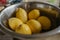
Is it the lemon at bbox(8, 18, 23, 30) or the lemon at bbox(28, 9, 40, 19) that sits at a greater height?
the lemon at bbox(28, 9, 40, 19)

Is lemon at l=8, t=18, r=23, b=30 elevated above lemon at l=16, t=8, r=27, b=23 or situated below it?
below

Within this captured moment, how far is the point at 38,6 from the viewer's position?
559 millimetres

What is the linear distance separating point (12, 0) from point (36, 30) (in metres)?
0.30

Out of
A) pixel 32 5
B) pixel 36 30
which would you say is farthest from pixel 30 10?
pixel 36 30

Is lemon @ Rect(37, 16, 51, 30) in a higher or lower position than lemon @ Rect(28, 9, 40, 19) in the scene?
lower

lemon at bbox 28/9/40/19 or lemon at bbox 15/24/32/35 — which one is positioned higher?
lemon at bbox 28/9/40/19

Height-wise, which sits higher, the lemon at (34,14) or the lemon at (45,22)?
the lemon at (34,14)

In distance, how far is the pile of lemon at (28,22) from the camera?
0.42 m

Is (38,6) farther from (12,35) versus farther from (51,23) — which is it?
(12,35)

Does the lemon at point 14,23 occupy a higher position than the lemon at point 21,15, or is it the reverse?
the lemon at point 21,15

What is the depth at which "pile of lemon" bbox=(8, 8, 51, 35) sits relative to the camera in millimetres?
423

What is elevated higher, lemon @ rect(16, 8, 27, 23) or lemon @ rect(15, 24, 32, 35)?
lemon @ rect(16, 8, 27, 23)

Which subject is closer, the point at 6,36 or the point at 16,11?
the point at 6,36

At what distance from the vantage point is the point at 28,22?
0.47 metres
